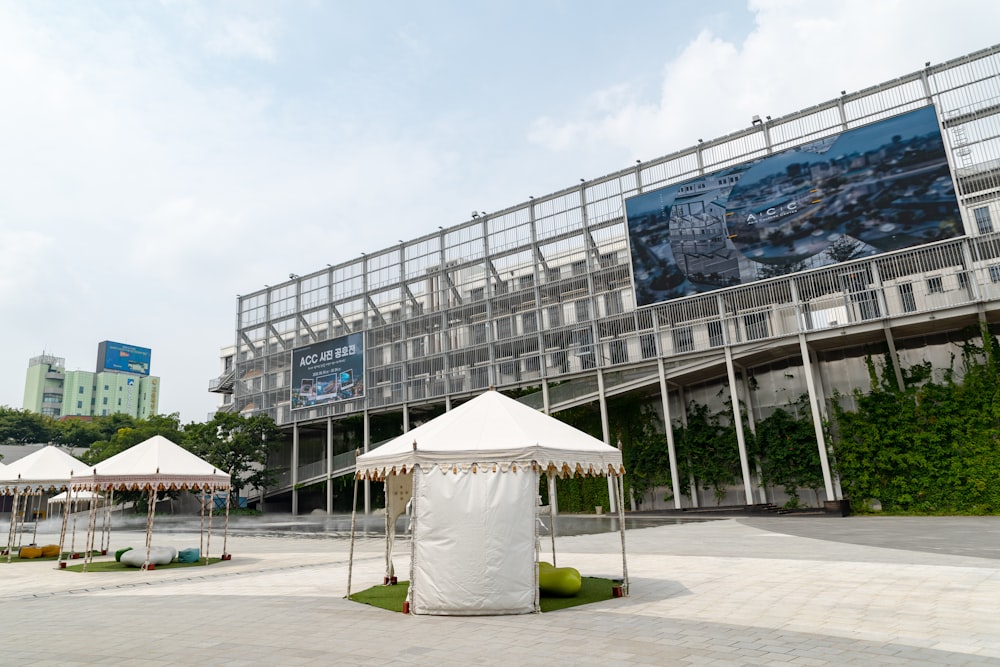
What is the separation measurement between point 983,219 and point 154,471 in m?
30.6

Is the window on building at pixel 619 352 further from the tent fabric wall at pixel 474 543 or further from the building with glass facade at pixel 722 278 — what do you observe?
the tent fabric wall at pixel 474 543

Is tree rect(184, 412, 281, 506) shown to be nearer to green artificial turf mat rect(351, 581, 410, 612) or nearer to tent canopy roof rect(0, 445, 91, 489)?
tent canopy roof rect(0, 445, 91, 489)

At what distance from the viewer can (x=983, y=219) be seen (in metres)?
24.9

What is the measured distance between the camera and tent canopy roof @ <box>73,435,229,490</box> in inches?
606

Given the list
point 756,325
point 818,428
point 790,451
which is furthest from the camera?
point 756,325

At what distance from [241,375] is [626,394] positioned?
3414 centimetres

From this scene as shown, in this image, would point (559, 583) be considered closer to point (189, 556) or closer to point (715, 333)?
point (189, 556)

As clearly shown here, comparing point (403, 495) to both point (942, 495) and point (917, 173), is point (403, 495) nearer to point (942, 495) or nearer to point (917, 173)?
point (942, 495)

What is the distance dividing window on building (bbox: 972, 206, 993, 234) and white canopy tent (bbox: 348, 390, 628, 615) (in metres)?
24.4

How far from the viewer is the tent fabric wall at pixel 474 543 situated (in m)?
8.16

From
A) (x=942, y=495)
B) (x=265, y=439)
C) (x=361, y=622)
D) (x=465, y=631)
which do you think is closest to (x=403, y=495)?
(x=361, y=622)

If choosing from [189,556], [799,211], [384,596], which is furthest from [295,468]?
[384,596]

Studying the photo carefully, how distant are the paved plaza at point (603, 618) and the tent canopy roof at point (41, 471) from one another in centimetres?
603

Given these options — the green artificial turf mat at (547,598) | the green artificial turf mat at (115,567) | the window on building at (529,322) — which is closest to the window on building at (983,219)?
the window on building at (529,322)
